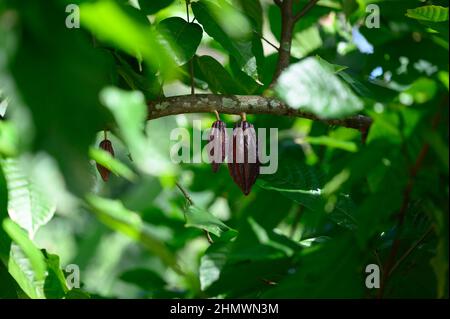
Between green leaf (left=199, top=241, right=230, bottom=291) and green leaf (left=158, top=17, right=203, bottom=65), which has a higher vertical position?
green leaf (left=158, top=17, right=203, bottom=65)

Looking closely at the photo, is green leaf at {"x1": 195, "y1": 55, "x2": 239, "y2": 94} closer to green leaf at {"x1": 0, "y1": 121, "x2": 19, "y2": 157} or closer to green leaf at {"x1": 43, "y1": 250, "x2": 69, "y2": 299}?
green leaf at {"x1": 43, "y1": 250, "x2": 69, "y2": 299}

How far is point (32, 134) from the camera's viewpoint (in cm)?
47

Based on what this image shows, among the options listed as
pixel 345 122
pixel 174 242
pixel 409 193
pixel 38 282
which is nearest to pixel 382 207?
pixel 409 193

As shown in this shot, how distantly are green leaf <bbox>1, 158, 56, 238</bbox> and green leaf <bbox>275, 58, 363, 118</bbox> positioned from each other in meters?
0.38

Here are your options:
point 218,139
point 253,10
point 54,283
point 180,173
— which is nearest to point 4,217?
point 54,283

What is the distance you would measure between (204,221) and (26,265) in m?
0.25

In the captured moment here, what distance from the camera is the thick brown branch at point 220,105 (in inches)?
42.4

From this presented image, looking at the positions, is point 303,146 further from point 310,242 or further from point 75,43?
point 75,43

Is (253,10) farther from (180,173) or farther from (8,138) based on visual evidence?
(8,138)

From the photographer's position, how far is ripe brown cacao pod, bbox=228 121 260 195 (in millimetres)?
1105

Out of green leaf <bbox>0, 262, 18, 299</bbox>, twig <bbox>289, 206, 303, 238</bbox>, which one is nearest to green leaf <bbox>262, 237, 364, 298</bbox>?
green leaf <bbox>0, 262, 18, 299</bbox>

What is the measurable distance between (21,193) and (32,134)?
1.44 ft

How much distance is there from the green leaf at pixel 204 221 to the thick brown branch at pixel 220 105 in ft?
0.49

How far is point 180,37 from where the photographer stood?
113 cm
